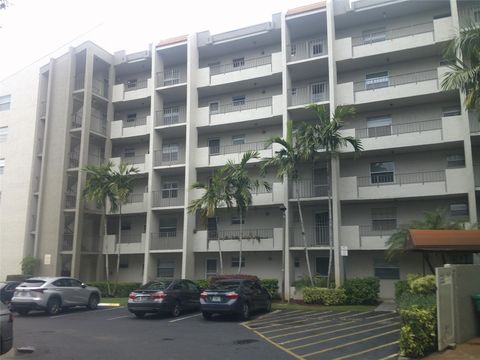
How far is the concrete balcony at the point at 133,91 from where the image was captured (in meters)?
30.9

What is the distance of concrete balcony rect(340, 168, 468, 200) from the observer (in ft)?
71.2

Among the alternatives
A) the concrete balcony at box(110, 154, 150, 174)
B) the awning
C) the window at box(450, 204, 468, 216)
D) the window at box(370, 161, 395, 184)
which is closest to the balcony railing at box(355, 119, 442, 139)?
the window at box(370, 161, 395, 184)

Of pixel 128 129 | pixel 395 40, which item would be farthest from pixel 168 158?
pixel 395 40

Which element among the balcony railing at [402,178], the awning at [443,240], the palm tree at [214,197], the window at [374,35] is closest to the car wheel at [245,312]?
the awning at [443,240]

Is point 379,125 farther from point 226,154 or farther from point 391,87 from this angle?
point 226,154

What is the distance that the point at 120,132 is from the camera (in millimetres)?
31031

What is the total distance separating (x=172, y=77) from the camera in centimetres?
3150

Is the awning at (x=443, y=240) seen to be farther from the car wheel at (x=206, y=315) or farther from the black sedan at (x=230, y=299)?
the car wheel at (x=206, y=315)

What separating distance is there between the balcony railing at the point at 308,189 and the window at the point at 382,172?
2.70 metres

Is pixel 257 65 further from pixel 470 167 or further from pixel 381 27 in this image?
pixel 470 167

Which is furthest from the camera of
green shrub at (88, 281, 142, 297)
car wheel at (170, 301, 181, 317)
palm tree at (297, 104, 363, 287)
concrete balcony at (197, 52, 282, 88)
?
concrete balcony at (197, 52, 282, 88)

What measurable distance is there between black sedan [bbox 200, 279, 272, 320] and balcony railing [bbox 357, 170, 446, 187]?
10.6 metres

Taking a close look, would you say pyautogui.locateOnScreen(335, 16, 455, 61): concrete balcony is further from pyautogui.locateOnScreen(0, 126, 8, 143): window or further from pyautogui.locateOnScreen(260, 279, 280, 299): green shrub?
pyautogui.locateOnScreen(0, 126, 8, 143): window

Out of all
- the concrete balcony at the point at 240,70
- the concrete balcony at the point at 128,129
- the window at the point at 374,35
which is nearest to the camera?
the window at the point at 374,35
